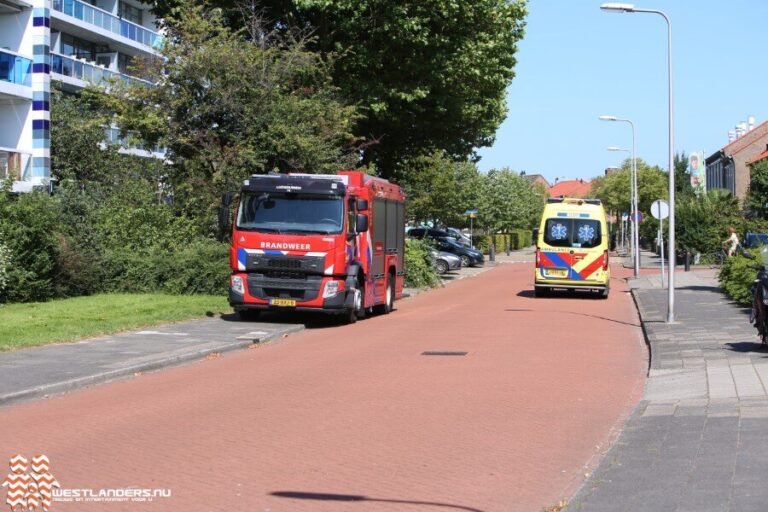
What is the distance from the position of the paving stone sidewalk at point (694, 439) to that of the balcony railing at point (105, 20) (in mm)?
40229

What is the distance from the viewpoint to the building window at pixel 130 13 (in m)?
60.0

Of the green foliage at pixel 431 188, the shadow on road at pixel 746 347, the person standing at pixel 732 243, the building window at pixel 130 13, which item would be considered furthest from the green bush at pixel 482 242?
the shadow on road at pixel 746 347

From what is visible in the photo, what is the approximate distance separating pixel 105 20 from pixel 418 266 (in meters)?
29.3

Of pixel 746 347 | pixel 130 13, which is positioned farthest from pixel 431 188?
pixel 746 347

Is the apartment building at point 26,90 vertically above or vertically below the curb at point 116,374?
above

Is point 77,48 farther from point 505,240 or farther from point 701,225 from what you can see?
point 505,240

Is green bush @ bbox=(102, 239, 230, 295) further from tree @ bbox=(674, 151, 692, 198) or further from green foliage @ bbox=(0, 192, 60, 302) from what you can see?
tree @ bbox=(674, 151, 692, 198)

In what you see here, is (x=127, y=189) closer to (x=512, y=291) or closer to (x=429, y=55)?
(x=429, y=55)

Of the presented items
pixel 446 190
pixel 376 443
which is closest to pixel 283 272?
pixel 376 443

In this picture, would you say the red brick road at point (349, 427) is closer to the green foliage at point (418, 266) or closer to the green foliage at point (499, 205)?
the green foliage at point (418, 266)

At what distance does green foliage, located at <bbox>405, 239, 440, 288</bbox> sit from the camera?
3416 centimetres

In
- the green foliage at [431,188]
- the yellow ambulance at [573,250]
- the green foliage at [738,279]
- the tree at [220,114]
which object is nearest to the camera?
the green foliage at [738,279]

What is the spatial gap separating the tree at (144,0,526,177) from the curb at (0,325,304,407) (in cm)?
1453

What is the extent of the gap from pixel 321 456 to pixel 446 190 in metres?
40.3
